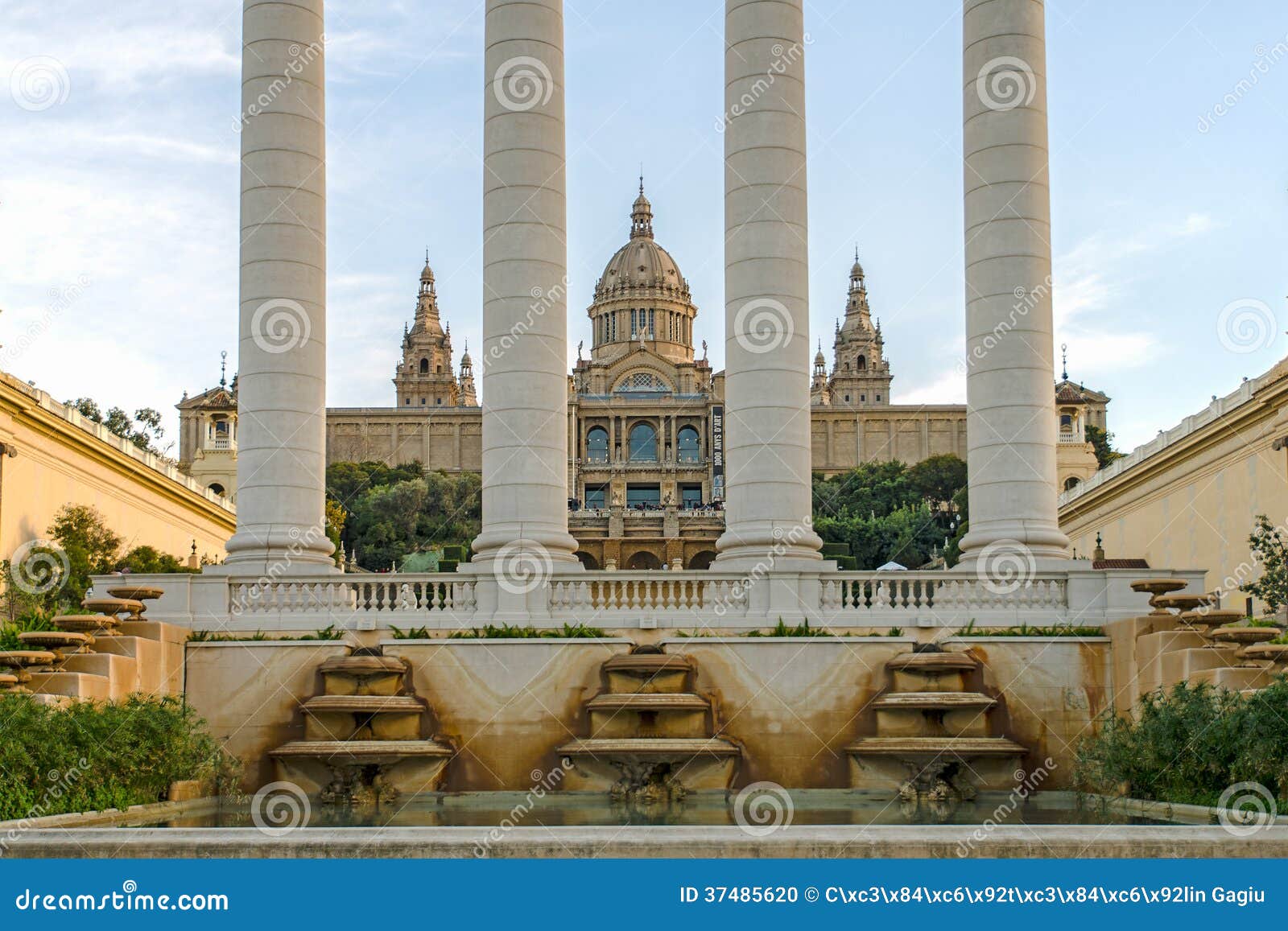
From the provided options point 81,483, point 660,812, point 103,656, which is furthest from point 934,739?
point 81,483

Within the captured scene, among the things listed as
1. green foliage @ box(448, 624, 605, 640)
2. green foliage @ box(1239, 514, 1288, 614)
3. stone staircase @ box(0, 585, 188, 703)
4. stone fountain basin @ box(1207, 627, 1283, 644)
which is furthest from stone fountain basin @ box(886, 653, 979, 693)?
green foliage @ box(1239, 514, 1288, 614)

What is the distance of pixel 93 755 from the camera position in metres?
27.5

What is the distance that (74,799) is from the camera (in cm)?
2633

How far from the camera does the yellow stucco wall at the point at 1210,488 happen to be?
245 ft

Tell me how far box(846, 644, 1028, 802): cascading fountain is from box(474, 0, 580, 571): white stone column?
30.8ft

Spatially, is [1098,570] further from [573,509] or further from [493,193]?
[573,509]

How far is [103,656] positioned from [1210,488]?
67.2m

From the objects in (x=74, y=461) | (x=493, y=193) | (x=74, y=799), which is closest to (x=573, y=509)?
(x=74, y=461)

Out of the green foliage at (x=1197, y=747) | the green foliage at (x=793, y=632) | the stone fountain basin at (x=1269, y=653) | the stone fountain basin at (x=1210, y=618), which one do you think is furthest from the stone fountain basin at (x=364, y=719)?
the stone fountain basin at (x=1269, y=653)

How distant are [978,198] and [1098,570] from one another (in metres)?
10.1

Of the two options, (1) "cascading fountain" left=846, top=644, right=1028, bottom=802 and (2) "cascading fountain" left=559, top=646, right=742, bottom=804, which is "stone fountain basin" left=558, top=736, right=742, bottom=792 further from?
(1) "cascading fountain" left=846, top=644, right=1028, bottom=802

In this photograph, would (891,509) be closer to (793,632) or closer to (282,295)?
(282,295)

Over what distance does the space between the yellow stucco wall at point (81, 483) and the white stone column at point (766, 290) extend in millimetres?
53670

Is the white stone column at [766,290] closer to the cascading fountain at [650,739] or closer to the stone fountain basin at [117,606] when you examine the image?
the cascading fountain at [650,739]
